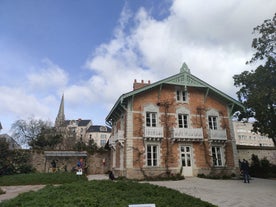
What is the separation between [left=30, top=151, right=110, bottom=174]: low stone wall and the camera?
2369 cm

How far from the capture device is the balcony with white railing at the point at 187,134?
19.2 m

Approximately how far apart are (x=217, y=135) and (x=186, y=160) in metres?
3.59

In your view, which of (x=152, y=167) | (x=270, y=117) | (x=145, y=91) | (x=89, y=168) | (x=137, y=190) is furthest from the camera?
(x=89, y=168)

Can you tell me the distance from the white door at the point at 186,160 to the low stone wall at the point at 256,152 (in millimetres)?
7368

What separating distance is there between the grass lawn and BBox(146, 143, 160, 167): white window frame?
37.5 ft

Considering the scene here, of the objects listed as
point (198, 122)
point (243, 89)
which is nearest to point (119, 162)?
point (198, 122)

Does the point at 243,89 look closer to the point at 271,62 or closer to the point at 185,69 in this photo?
the point at 271,62

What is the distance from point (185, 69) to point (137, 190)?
15893mm

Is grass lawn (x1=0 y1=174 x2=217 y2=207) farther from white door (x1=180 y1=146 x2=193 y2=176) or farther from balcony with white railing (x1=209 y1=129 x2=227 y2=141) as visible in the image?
balcony with white railing (x1=209 y1=129 x2=227 y2=141)

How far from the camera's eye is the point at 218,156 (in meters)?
20.7

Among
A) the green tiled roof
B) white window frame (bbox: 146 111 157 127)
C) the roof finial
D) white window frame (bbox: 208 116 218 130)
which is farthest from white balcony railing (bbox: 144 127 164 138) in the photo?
the roof finial

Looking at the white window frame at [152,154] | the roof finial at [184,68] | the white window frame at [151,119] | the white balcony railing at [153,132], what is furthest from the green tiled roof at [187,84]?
the white window frame at [152,154]

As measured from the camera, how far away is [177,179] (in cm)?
1736

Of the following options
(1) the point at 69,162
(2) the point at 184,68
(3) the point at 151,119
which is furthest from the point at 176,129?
(1) the point at 69,162
